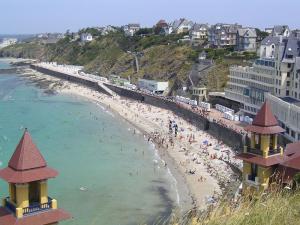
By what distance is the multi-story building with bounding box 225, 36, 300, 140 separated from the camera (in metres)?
37.4

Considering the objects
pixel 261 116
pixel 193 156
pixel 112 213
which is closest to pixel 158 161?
pixel 193 156

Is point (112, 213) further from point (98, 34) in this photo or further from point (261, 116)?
point (98, 34)

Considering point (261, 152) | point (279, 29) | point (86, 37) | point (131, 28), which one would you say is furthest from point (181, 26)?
point (261, 152)

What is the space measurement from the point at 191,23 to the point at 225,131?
71.6 metres

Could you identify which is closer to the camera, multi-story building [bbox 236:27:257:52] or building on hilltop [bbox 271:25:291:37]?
building on hilltop [bbox 271:25:291:37]

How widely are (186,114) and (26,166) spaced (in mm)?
43874

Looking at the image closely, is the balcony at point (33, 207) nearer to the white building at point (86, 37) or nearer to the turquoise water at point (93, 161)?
the turquoise water at point (93, 161)

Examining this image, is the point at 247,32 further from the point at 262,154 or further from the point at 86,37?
the point at 86,37

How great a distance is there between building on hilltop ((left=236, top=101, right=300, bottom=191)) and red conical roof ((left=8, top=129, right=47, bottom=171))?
27.5 ft

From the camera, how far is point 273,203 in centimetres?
875

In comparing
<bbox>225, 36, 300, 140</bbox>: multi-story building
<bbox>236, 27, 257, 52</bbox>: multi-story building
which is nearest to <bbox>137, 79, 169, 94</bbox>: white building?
<bbox>236, 27, 257, 52</bbox>: multi-story building

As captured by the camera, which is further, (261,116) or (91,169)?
(91,169)

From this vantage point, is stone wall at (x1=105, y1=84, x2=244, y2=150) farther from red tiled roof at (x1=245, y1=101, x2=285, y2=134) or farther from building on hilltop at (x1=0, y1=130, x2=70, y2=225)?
building on hilltop at (x1=0, y1=130, x2=70, y2=225)

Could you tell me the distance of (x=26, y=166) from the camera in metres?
12.5
